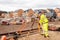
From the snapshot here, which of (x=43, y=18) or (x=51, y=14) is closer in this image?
(x=43, y=18)

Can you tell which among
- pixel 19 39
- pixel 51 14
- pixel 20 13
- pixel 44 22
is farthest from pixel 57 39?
pixel 20 13

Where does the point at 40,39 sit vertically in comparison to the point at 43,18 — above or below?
below

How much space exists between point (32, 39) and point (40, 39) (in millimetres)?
573

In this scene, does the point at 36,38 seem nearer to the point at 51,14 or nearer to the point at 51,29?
the point at 51,29

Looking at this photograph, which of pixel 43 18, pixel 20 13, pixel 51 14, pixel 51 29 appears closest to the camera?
pixel 43 18

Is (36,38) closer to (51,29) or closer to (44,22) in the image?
(44,22)

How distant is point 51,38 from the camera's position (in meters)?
15.9

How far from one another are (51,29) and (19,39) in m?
6.19

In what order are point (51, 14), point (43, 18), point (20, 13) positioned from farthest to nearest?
1. point (20, 13)
2. point (51, 14)
3. point (43, 18)

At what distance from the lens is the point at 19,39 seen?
1531 cm

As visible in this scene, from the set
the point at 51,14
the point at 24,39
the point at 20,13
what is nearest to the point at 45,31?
the point at 24,39

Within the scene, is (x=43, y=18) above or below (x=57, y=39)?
above

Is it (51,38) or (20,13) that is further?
(20,13)

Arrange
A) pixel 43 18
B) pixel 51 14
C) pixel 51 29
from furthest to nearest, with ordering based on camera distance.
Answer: pixel 51 14 → pixel 51 29 → pixel 43 18
